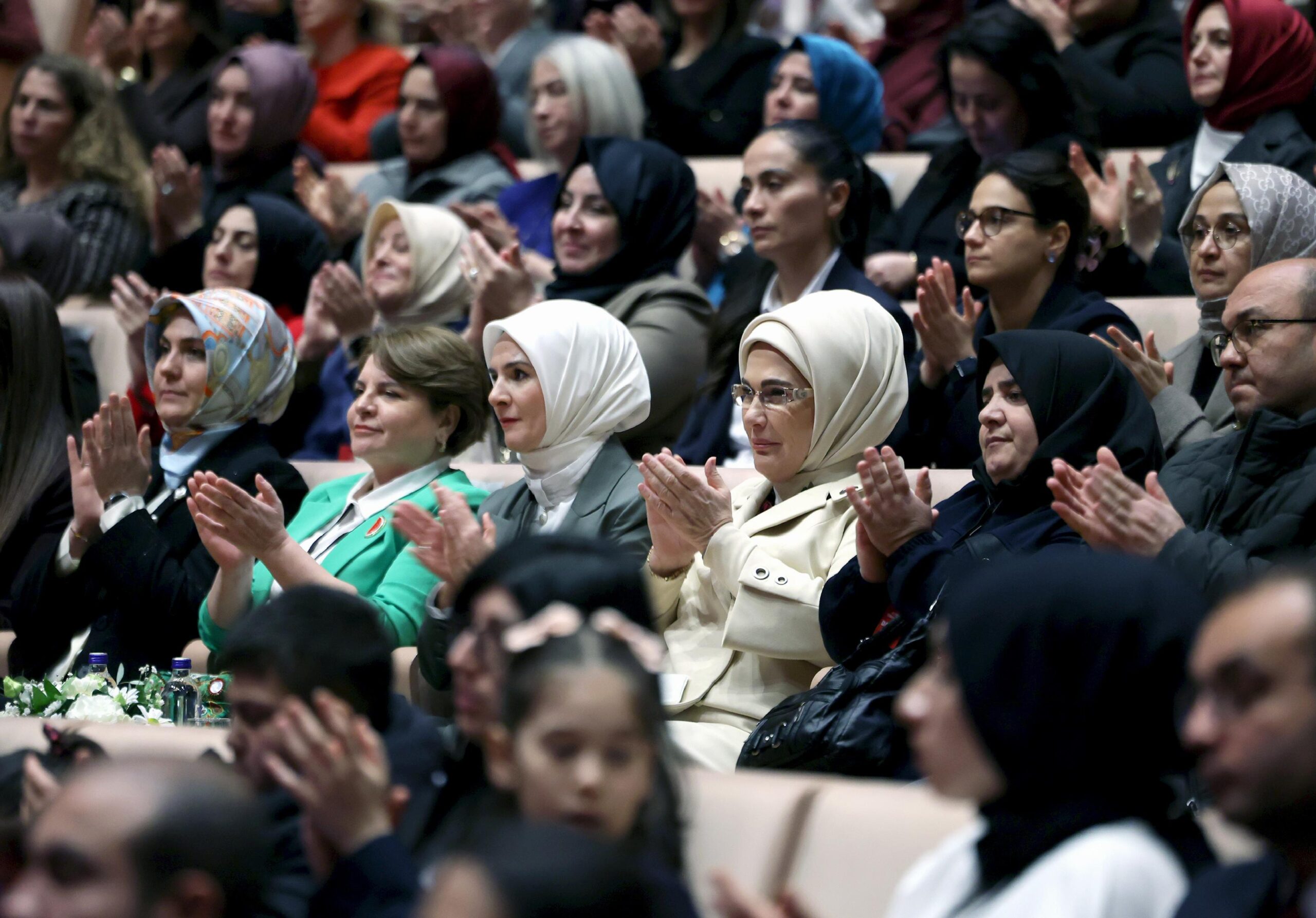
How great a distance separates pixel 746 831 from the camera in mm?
2373

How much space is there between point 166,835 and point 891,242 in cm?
361

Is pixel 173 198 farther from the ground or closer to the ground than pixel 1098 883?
closer to the ground

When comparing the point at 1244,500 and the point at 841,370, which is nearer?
the point at 1244,500

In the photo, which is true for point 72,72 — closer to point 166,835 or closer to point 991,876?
point 166,835

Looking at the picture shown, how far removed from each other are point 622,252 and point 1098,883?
323 centimetres

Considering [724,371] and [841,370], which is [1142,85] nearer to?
[724,371]

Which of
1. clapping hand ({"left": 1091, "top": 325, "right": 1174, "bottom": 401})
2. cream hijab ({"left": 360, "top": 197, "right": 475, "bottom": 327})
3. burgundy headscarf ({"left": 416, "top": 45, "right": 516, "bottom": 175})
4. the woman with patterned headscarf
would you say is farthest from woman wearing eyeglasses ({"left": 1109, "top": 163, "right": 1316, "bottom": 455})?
burgundy headscarf ({"left": 416, "top": 45, "right": 516, "bottom": 175})

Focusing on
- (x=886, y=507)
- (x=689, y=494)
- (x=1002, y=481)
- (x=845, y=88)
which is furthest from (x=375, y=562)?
(x=845, y=88)

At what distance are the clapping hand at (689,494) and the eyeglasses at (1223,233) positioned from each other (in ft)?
4.36

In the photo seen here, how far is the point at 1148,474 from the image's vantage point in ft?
9.32

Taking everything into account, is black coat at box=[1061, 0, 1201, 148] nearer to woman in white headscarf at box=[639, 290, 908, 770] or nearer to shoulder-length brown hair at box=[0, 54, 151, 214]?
woman in white headscarf at box=[639, 290, 908, 770]

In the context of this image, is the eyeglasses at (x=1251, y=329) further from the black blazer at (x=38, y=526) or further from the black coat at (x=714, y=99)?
the black coat at (x=714, y=99)

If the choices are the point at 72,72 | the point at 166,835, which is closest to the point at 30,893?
the point at 166,835

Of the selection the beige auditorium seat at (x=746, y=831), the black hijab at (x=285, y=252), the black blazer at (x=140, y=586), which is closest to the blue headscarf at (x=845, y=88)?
the black hijab at (x=285, y=252)
